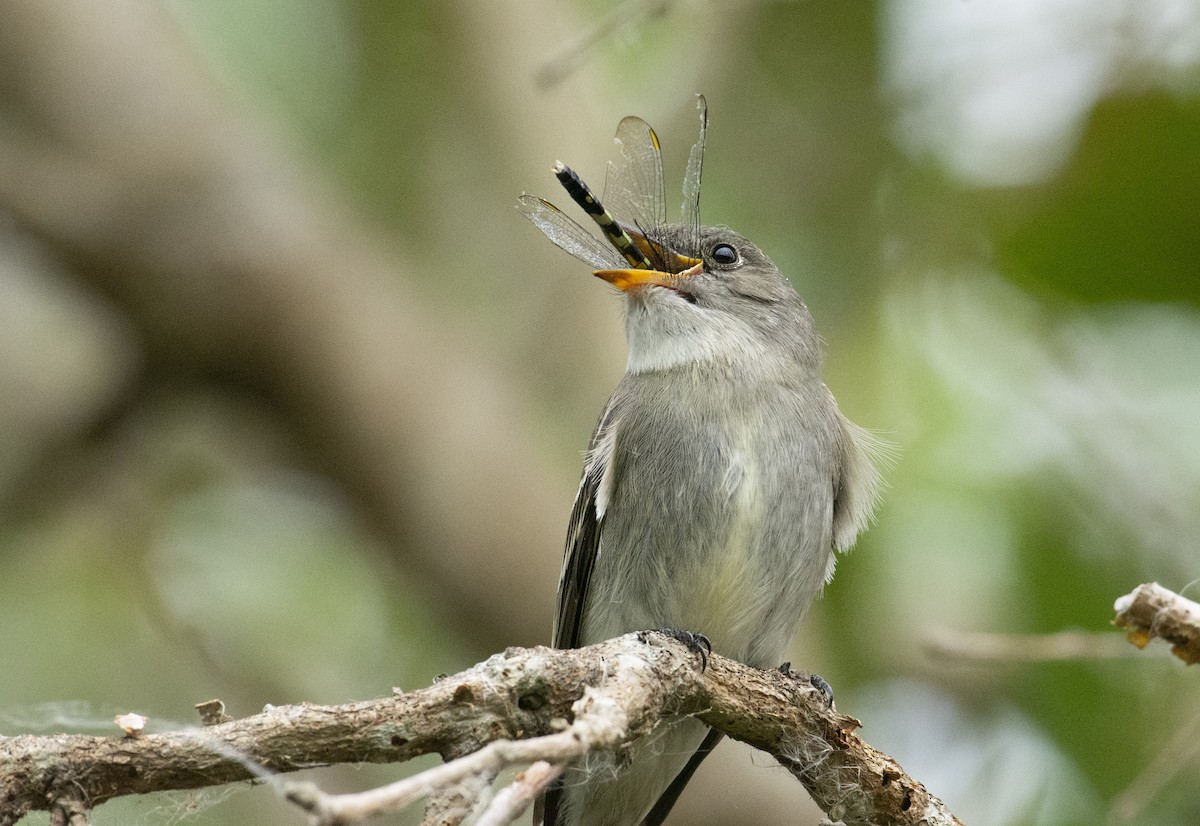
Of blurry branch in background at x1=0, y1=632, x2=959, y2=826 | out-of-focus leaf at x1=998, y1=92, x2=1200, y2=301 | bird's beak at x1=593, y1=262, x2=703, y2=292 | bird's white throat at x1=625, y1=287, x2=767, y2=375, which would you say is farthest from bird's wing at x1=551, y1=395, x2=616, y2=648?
out-of-focus leaf at x1=998, y1=92, x2=1200, y2=301

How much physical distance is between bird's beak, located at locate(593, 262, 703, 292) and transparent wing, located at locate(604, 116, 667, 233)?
22cm

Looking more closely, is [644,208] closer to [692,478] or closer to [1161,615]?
[692,478]

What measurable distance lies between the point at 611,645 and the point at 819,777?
0.69 m

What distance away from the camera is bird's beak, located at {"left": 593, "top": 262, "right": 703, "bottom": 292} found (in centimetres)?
416

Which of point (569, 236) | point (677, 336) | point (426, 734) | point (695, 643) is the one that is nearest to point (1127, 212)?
point (677, 336)

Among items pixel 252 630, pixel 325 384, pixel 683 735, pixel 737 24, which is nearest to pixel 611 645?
pixel 683 735

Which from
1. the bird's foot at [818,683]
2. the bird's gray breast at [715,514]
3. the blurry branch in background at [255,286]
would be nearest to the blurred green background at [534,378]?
the blurry branch in background at [255,286]

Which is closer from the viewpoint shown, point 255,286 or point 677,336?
point 677,336

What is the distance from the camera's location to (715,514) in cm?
389

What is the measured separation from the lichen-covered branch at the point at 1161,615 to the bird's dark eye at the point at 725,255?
2.47m

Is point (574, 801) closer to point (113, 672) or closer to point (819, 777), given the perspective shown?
point (819, 777)

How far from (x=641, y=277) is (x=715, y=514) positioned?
2.82ft

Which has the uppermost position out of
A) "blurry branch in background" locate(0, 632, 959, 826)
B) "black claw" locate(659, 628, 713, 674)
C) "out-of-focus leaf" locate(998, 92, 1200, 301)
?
"out-of-focus leaf" locate(998, 92, 1200, 301)

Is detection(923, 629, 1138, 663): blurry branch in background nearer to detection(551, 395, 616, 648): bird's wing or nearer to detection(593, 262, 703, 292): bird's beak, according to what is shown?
detection(551, 395, 616, 648): bird's wing
